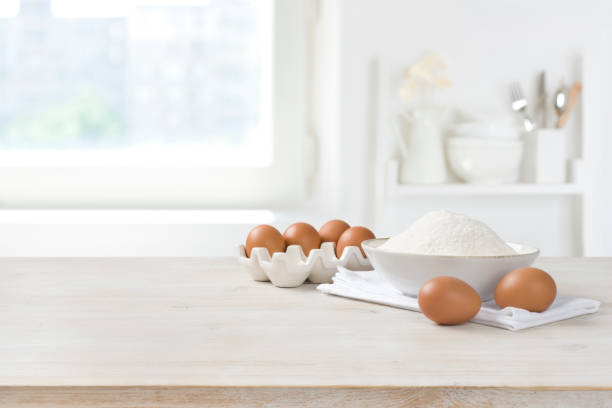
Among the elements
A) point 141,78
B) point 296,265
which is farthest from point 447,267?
point 141,78

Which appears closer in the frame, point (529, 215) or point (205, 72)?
point (529, 215)

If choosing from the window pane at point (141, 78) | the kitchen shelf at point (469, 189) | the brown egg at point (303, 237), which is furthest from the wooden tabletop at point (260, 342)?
the window pane at point (141, 78)

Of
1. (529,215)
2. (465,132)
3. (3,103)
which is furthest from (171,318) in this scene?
(3,103)

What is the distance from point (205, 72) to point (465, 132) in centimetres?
85

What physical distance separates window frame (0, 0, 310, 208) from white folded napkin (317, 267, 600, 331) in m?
1.25

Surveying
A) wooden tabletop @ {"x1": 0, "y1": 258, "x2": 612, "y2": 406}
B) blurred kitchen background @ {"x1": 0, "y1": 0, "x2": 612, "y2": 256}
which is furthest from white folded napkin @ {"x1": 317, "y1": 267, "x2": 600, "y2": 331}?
blurred kitchen background @ {"x1": 0, "y1": 0, "x2": 612, "y2": 256}

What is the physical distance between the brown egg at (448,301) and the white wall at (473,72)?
127 centimetres

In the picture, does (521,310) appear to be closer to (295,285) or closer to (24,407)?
(295,285)

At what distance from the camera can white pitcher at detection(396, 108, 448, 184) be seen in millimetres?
2006

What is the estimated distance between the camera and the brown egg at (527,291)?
77cm

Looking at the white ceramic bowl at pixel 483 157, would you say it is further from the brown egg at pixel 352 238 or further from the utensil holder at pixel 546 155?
the brown egg at pixel 352 238

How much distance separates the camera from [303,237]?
3.56ft

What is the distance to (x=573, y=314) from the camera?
80 cm

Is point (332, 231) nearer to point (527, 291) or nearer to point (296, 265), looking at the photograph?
point (296, 265)
